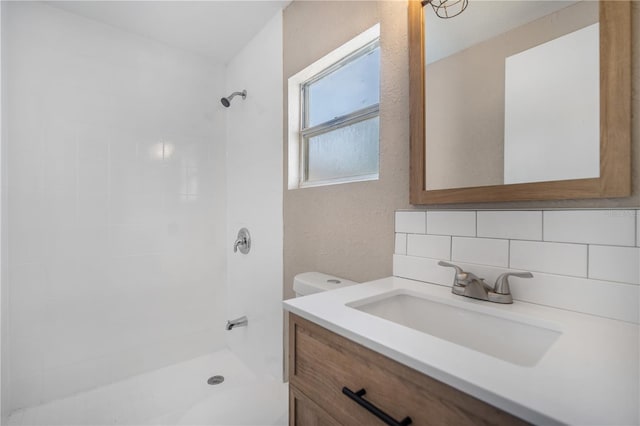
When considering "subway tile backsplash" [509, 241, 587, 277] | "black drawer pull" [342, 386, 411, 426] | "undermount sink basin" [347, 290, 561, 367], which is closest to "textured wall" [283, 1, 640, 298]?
"subway tile backsplash" [509, 241, 587, 277]

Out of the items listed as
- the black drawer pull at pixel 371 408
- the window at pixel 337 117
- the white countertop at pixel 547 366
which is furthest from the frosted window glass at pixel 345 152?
the black drawer pull at pixel 371 408

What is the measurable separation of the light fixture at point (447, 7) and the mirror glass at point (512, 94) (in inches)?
0.7

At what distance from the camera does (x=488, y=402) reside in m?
0.41

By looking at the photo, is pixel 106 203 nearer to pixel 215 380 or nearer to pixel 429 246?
pixel 215 380

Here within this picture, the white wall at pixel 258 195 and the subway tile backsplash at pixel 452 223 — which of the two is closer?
the subway tile backsplash at pixel 452 223

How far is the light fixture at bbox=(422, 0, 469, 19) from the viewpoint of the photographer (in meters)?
0.95

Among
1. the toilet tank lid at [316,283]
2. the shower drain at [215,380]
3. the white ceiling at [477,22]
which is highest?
the white ceiling at [477,22]

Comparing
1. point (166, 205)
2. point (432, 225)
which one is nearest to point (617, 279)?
point (432, 225)

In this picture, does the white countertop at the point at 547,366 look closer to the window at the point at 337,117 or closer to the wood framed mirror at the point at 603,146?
the wood framed mirror at the point at 603,146

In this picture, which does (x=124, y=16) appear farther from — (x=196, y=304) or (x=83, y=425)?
(x=83, y=425)

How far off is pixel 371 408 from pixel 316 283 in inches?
26.5

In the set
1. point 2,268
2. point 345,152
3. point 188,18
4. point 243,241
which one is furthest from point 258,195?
point 2,268

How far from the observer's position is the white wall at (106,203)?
163cm

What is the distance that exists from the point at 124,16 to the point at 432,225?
2144 millimetres
